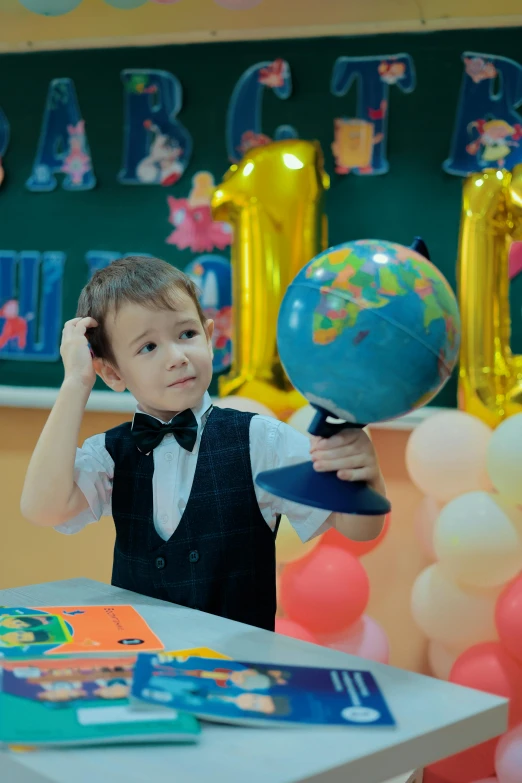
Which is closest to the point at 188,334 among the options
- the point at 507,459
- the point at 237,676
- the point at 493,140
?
the point at 237,676

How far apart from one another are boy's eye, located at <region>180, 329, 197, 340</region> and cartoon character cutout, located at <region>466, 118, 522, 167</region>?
1.35 m

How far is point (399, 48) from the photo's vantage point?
8.77 feet

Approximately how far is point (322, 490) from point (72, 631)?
1.14ft

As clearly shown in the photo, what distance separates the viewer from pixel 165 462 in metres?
Answer: 1.59

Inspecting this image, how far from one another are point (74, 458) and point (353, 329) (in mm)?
590

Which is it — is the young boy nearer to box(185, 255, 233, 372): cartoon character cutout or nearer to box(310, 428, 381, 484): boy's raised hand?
box(310, 428, 381, 484): boy's raised hand

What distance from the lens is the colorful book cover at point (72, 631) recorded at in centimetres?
110

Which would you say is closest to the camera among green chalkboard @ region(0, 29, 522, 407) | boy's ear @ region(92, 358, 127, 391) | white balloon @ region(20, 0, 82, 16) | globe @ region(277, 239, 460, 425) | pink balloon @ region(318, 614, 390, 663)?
globe @ region(277, 239, 460, 425)

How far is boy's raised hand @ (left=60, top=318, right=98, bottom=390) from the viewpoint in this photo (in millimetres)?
1556

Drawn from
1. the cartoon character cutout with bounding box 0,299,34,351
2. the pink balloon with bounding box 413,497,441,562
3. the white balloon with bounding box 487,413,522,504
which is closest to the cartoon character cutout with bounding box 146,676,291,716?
the white balloon with bounding box 487,413,522,504

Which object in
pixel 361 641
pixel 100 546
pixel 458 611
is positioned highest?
pixel 458 611

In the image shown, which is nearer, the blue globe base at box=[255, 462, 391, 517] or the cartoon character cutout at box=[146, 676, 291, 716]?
the cartoon character cutout at box=[146, 676, 291, 716]

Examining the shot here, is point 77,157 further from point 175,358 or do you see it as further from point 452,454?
point 175,358

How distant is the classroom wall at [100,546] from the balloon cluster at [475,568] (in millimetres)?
403
